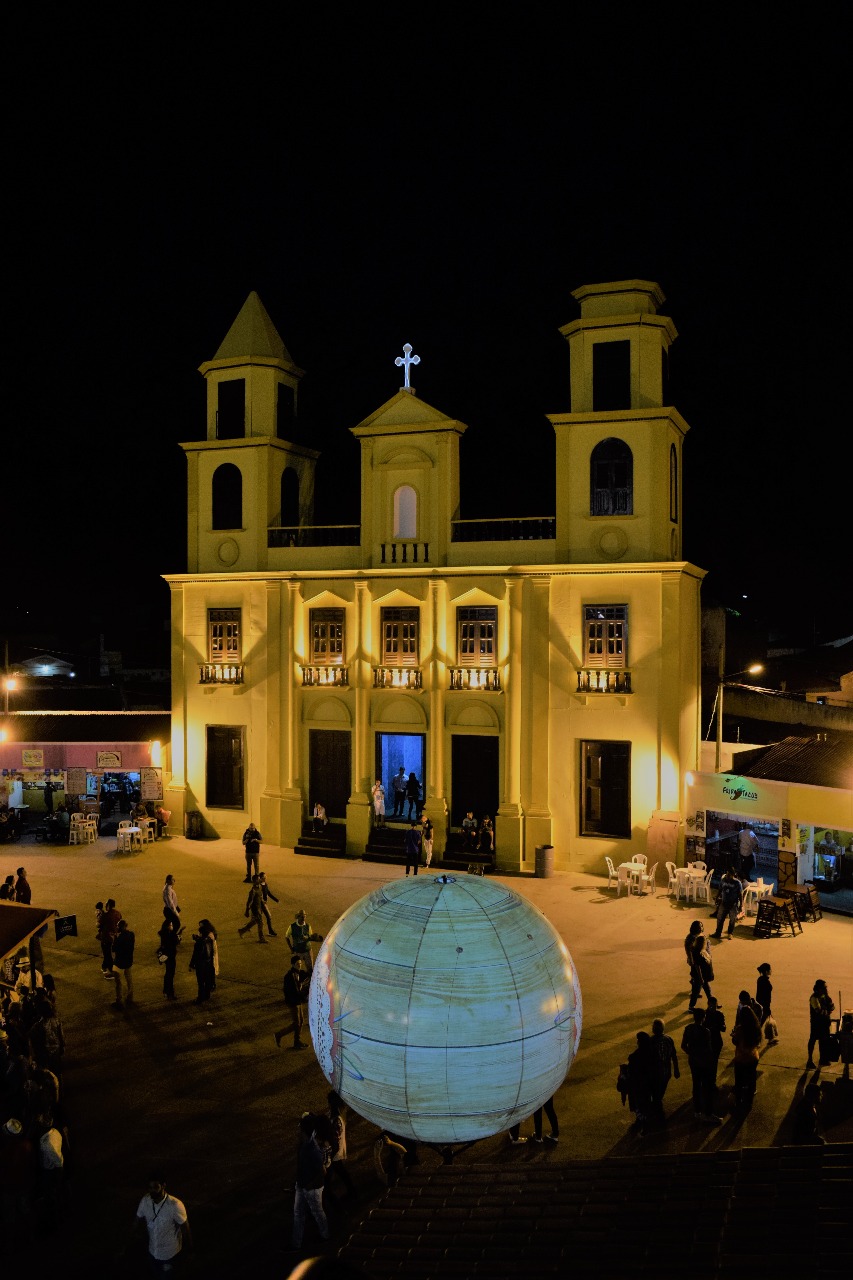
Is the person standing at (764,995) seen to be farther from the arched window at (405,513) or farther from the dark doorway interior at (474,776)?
the arched window at (405,513)

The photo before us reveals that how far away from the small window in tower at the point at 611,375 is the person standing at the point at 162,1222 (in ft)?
74.5

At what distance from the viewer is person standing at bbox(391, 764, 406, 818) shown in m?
30.2

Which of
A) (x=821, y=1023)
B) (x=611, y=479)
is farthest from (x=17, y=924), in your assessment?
(x=611, y=479)

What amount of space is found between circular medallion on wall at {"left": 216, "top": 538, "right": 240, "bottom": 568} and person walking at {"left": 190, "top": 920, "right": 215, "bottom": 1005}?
16625 millimetres

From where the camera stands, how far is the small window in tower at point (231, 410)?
32.7 meters

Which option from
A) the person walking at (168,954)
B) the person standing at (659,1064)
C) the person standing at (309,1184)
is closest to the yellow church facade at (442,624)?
the person walking at (168,954)

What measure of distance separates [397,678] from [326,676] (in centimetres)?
232

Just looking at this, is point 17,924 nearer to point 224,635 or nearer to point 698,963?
point 698,963

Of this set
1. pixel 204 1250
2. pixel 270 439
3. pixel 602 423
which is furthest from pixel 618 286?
pixel 204 1250

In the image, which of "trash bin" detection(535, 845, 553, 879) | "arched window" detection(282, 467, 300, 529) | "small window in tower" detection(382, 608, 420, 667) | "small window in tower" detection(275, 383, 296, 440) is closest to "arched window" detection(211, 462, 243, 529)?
"arched window" detection(282, 467, 300, 529)

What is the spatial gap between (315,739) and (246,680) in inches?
113

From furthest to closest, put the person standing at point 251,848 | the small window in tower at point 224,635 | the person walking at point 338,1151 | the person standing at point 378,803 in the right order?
the small window in tower at point 224,635, the person standing at point 378,803, the person standing at point 251,848, the person walking at point 338,1151

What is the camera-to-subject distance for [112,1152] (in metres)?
12.8

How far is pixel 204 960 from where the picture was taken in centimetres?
1756
